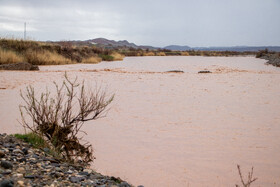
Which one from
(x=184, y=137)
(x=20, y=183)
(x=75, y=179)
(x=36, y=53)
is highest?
(x=36, y=53)

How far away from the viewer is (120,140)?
19.3 feet

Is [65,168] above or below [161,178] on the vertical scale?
above

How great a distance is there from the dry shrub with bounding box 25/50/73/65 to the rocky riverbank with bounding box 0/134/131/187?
19.0 meters

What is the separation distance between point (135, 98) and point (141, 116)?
259 centimetres

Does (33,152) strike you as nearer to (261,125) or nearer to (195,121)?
(195,121)

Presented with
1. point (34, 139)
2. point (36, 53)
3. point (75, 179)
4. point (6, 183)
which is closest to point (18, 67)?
point (36, 53)

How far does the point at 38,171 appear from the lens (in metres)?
3.32

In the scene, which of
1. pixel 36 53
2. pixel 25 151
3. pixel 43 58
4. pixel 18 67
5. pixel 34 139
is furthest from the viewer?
pixel 43 58

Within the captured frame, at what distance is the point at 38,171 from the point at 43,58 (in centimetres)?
2038

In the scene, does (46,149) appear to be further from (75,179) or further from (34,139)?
(75,179)

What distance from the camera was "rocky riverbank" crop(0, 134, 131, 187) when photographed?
304 cm

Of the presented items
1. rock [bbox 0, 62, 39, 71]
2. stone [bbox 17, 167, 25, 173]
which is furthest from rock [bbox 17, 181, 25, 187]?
rock [bbox 0, 62, 39, 71]

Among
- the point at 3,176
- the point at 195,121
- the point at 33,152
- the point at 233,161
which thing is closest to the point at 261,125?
the point at 195,121

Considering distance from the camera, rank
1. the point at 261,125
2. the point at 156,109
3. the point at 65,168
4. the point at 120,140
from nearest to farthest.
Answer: the point at 65,168
the point at 120,140
the point at 261,125
the point at 156,109
